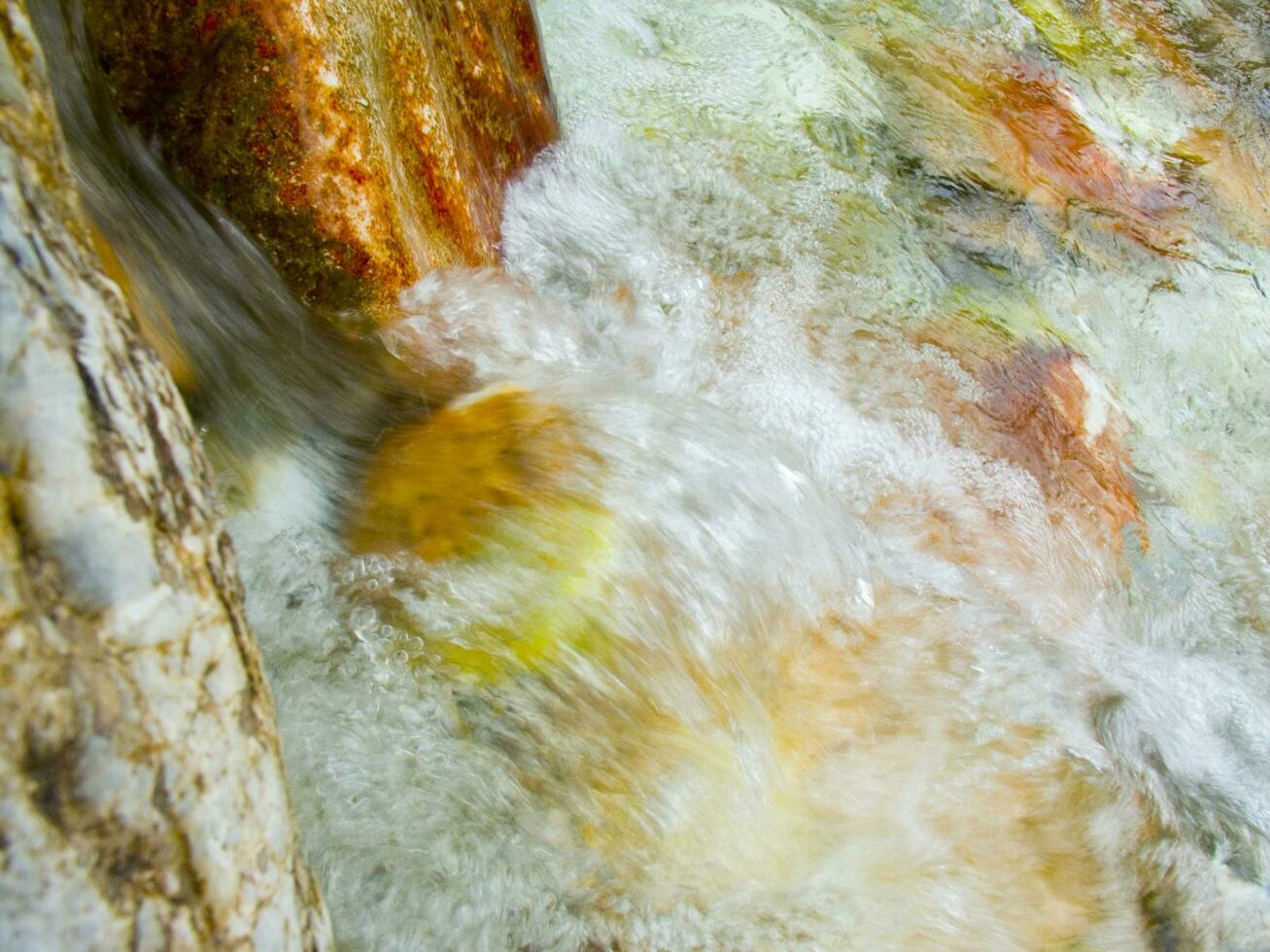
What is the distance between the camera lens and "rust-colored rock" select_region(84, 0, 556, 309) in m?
2.58

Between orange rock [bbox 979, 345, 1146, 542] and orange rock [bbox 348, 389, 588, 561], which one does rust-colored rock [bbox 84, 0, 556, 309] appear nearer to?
orange rock [bbox 348, 389, 588, 561]

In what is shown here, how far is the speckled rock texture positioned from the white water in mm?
712

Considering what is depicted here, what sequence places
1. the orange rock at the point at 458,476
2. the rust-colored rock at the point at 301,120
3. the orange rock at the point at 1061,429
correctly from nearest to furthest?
1. the orange rock at the point at 458,476
2. the rust-colored rock at the point at 301,120
3. the orange rock at the point at 1061,429

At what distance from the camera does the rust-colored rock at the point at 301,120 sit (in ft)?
8.47

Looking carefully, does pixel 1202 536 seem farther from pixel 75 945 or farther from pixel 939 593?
pixel 75 945

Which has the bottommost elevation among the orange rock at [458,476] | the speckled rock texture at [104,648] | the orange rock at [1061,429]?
the orange rock at [1061,429]

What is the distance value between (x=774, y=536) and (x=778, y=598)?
0.54 feet

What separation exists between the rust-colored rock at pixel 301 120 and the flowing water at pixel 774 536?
0.15m

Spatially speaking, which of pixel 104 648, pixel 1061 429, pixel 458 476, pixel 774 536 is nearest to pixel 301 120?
pixel 458 476

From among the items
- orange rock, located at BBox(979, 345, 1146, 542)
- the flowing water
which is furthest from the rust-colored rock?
orange rock, located at BBox(979, 345, 1146, 542)

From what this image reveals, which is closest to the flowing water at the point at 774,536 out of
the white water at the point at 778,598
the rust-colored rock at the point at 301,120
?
the white water at the point at 778,598

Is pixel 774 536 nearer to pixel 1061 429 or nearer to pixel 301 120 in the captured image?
pixel 1061 429

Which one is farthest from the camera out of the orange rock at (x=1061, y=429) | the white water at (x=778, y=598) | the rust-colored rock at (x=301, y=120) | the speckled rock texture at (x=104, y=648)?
the orange rock at (x=1061, y=429)

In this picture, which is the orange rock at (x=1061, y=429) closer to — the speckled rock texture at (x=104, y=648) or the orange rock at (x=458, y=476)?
the orange rock at (x=458, y=476)
